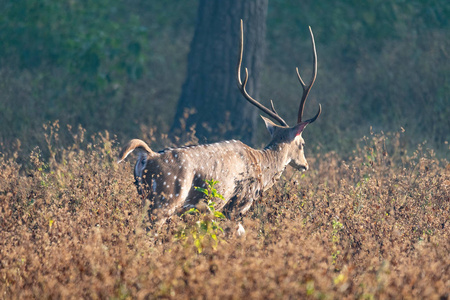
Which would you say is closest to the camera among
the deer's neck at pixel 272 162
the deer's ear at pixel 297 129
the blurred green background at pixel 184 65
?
the deer's neck at pixel 272 162

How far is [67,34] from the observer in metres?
13.3

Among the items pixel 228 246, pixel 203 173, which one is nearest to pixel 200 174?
pixel 203 173

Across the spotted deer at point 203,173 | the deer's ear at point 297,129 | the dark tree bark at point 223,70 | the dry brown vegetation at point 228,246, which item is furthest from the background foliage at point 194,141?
the dark tree bark at point 223,70

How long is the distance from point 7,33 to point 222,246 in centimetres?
1090

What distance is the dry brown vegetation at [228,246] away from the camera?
4.23m

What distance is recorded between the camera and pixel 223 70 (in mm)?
11781

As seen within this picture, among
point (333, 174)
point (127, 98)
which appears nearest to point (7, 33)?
point (127, 98)

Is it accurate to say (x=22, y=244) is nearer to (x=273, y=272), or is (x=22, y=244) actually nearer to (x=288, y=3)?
(x=273, y=272)

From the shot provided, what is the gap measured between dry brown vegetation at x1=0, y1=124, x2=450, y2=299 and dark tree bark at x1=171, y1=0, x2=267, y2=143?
4.33m

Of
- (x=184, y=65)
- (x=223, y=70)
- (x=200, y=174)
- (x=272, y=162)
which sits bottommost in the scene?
(x=184, y=65)

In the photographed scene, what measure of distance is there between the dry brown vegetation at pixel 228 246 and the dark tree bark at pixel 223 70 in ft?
14.2

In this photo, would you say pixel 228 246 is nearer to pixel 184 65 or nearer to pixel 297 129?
pixel 297 129

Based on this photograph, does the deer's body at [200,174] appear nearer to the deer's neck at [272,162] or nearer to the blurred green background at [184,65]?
the deer's neck at [272,162]

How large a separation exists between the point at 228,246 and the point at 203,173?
1756mm
